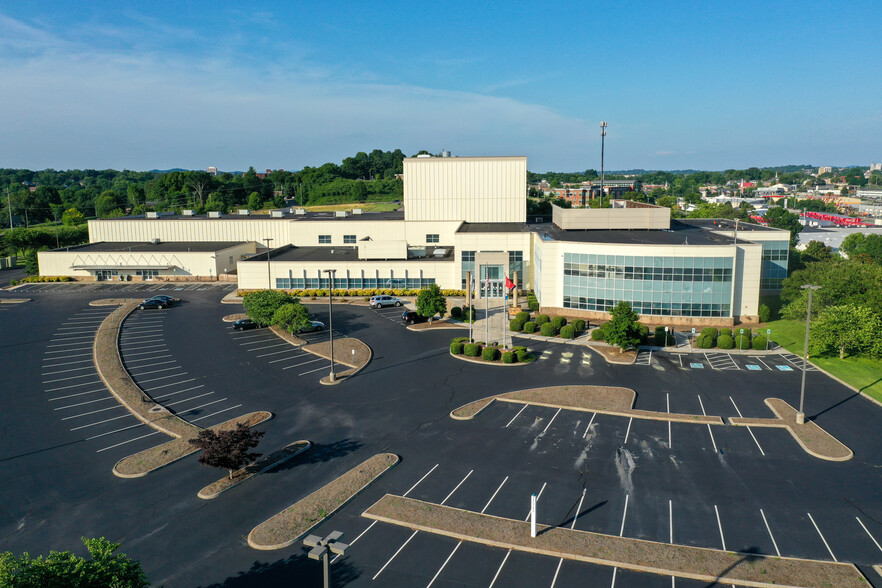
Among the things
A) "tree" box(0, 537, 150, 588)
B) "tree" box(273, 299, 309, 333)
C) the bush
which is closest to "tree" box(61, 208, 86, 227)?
"tree" box(273, 299, 309, 333)

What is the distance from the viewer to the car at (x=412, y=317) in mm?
59513

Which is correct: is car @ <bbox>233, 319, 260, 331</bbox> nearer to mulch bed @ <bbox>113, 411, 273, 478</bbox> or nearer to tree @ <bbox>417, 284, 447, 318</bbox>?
tree @ <bbox>417, 284, 447, 318</bbox>

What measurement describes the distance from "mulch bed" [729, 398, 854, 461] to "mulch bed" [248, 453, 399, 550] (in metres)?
21.9

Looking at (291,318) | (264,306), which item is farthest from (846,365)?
(264,306)

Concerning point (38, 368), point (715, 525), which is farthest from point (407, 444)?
point (38, 368)

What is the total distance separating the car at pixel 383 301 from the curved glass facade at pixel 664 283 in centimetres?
2232

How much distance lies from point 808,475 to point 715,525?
7.79 metres

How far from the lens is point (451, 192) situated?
8212 centimetres

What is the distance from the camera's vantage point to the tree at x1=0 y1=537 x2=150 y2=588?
15406 millimetres

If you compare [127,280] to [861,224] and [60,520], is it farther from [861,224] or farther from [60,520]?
[861,224]

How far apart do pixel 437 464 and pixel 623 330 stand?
943 inches

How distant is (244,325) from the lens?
56.7m

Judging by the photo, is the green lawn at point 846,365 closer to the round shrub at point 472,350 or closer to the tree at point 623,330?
the tree at point 623,330

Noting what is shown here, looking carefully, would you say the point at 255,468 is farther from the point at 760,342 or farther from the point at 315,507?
the point at 760,342
